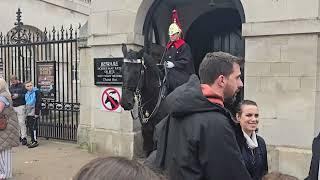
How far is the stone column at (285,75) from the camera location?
656cm

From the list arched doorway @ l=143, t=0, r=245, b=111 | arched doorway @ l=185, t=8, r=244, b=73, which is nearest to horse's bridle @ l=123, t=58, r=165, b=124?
arched doorway @ l=143, t=0, r=245, b=111

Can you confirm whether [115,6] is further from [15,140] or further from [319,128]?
[319,128]

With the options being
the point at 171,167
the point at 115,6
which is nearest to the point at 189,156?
the point at 171,167

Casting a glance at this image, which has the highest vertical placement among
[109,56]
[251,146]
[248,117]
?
[109,56]

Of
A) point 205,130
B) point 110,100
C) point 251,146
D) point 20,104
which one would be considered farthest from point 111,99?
point 205,130

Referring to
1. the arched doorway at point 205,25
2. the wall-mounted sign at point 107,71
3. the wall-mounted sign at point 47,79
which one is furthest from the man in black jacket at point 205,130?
the wall-mounted sign at point 47,79

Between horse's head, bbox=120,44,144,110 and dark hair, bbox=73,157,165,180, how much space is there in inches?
169

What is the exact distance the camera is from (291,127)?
673 cm

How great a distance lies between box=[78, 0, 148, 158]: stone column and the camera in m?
8.37

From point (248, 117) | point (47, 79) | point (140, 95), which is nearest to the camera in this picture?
point (248, 117)

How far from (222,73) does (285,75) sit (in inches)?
180

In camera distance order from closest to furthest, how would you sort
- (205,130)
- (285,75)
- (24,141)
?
(205,130) < (285,75) < (24,141)

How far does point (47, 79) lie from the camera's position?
1089 centimetres

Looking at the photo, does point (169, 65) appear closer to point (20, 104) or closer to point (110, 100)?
point (110, 100)
